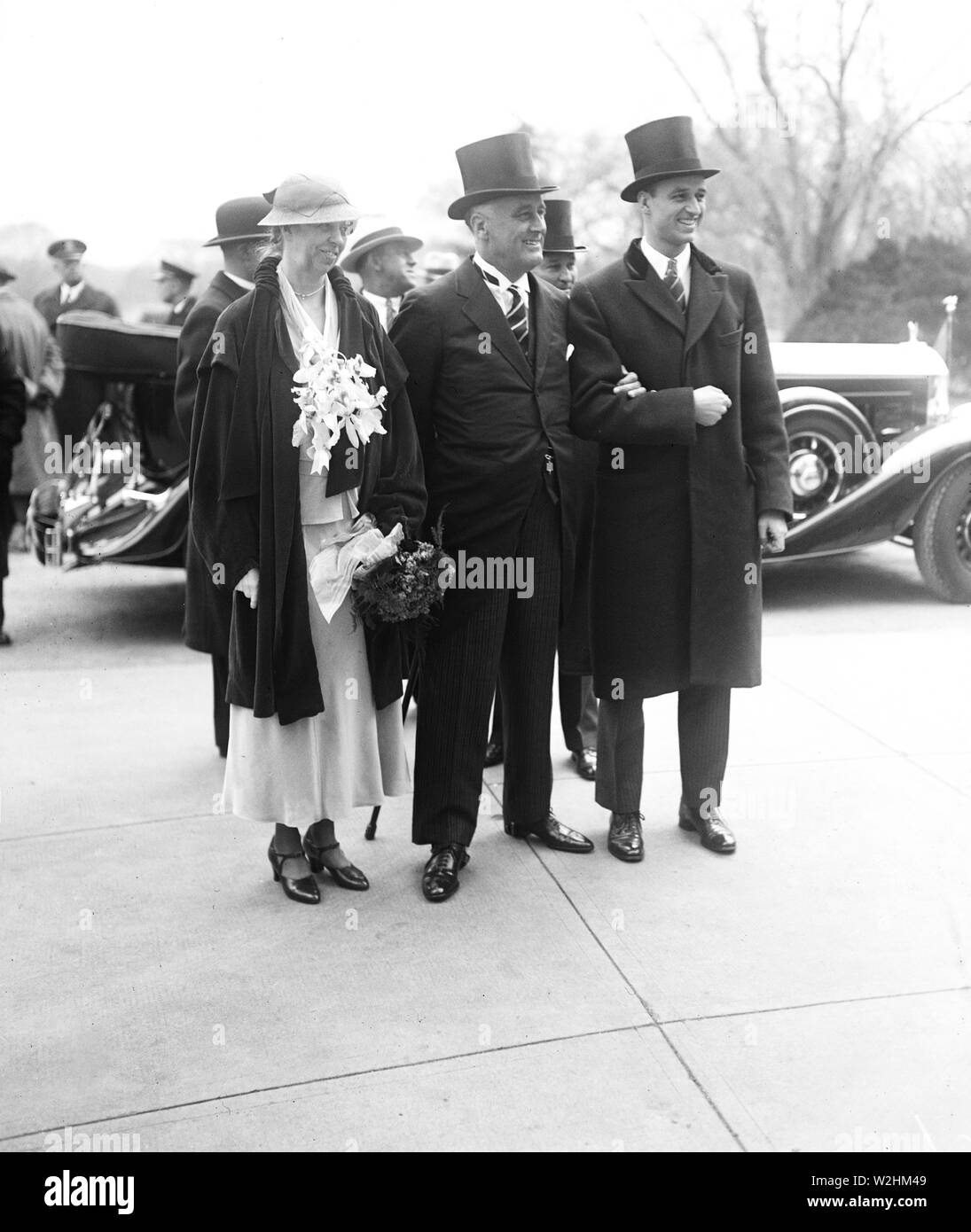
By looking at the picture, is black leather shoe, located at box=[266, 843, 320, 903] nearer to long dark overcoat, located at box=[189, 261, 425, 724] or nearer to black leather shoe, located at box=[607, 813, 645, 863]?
long dark overcoat, located at box=[189, 261, 425, 724]

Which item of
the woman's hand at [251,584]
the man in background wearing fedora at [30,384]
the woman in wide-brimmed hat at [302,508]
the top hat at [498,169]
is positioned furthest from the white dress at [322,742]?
the man in background wearing fedora at [30,384]

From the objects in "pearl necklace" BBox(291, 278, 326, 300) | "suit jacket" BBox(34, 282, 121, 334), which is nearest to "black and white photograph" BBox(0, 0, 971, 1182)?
"pearl necklace" BBox(291, 278, 326, 300)

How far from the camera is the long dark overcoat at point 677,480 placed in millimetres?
3994

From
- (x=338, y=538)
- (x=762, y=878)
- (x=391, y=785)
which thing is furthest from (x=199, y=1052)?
(x=762, y=878)

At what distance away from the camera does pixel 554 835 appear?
13.8ft

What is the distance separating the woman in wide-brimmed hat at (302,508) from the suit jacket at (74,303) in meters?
6.79

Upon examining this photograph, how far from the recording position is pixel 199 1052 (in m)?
3.04

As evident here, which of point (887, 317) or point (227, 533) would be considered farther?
point (887, 317)

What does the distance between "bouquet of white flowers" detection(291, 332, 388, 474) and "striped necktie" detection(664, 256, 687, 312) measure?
3.22ft

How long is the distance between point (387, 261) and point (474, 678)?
3035mm

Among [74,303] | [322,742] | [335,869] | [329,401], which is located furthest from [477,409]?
[74,303]

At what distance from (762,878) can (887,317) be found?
5478 millimetres

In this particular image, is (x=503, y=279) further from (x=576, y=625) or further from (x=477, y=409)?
(x=576, y=625)

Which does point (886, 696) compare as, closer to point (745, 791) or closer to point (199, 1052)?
point (745, 791)
